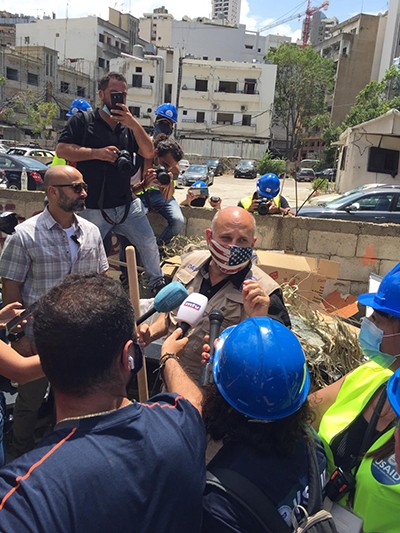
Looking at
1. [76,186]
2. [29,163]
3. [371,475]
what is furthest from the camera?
[29,163]

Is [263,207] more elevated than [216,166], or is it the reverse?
[216,166]

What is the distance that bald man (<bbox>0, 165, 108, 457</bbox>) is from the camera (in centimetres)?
267

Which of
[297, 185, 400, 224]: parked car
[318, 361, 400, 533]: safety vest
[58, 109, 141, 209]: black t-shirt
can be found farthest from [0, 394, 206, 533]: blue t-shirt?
[297, 185, 400, 224]: parked car

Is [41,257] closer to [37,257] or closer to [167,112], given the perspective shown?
[37,257]

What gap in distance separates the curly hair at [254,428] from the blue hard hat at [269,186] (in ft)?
15.7

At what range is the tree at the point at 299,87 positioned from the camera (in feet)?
174

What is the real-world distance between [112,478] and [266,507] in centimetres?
43

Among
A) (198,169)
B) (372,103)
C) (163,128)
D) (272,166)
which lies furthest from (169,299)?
(372,103)

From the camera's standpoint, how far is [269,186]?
19.7 feet

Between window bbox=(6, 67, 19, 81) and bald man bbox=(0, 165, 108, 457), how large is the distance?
2029 inches

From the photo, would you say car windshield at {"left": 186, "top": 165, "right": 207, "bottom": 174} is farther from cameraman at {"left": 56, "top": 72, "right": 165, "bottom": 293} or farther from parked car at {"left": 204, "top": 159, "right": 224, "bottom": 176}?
cameraman at {"left": 56, "top": 72, "right": 165, "bottom": 293}

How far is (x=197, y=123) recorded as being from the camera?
5109 cm

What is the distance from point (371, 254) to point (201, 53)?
71.8m

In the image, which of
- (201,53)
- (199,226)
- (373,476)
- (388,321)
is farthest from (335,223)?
(201,53)
